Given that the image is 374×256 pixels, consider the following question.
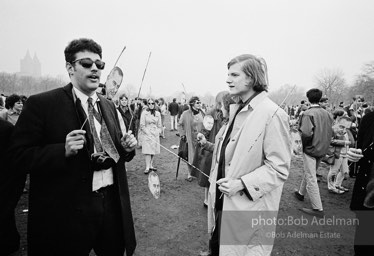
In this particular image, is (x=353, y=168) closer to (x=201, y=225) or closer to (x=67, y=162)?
(x=201, y=225)

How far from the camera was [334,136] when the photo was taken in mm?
6195

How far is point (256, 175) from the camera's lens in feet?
6.42

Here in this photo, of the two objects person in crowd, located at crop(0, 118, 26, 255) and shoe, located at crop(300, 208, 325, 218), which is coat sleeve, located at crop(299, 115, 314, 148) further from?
person in crowd, located at crop(0, 118, 26, 255)

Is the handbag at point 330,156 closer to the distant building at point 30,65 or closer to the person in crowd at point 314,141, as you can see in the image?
the person in crowd at point 314,141

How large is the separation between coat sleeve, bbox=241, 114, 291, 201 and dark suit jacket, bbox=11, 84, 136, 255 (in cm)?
150

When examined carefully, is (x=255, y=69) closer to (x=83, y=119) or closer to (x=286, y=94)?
(x=286, y=94)

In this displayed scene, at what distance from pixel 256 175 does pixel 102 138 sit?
60.1 inches

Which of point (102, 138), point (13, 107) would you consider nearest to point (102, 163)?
point (102, 138)

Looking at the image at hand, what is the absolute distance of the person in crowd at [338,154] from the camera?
591 centimetres

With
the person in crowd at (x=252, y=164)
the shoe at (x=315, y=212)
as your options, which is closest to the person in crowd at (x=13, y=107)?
the person in crowd at (x=252, y=164)

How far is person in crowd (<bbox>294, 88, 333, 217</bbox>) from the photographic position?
15.8 feet

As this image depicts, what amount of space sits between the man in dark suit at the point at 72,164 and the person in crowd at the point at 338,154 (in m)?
5.85

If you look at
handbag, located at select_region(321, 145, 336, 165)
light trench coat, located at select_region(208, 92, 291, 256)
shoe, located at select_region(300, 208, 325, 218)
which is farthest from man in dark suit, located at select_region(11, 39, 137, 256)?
handbag, located at select_region(321, 145, 336, 165)

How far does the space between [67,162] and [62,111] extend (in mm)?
489
